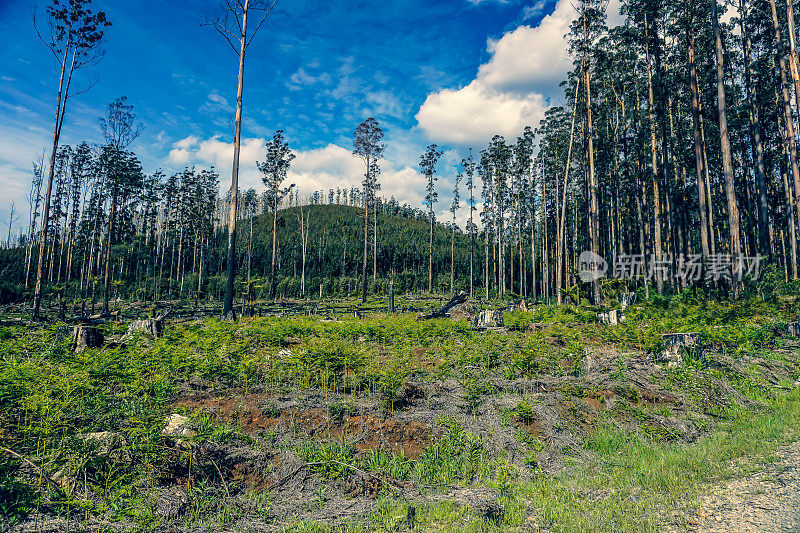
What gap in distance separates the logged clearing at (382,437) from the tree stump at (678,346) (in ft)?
0.16

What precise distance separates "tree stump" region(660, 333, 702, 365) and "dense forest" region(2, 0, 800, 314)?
9.94 m

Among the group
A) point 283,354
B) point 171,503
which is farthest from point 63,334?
point 171,503

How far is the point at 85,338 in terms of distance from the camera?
8.04 meters

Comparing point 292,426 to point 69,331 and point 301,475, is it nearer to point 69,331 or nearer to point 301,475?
point 301,475

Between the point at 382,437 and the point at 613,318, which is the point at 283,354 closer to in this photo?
the point at 382,437

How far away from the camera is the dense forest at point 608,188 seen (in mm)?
20562

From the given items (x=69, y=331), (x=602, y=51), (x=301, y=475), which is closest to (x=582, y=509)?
(x=301, y=475)

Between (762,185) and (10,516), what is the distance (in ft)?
113

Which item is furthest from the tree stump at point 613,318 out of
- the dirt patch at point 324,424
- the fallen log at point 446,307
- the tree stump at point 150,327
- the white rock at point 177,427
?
the tree stump at point 150,327

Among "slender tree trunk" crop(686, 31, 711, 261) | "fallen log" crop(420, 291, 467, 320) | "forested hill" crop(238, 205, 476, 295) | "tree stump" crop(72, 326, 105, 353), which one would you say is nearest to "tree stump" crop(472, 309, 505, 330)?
"fallen log" crop(420, 291, 467, 320)

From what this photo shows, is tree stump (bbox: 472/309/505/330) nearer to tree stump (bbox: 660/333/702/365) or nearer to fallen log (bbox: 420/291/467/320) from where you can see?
fallen log (bbox: 420/291/467/320)

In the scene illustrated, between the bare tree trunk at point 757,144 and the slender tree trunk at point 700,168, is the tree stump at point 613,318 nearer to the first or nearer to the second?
the slender tree trunk at point 700,168

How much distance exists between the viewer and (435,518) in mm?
3836

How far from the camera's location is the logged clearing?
373cm
